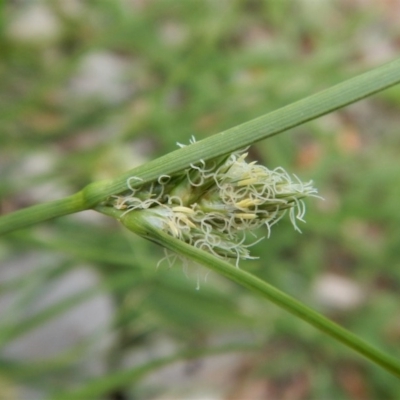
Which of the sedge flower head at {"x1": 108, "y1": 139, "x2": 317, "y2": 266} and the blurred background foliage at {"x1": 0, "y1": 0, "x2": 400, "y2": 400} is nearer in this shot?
the sedge flower head at {"x1": 108, "y1": 139, "x2": 317, "y2": 266}

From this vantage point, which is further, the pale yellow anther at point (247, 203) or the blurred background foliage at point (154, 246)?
the blurred background foliage at point (154, 246)

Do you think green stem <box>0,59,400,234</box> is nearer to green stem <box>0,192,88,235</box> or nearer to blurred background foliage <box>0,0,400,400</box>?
green stem <box>0,192,88,235</box>

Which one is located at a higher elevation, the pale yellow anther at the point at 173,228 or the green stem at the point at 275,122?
the green stem at the point at 275,122

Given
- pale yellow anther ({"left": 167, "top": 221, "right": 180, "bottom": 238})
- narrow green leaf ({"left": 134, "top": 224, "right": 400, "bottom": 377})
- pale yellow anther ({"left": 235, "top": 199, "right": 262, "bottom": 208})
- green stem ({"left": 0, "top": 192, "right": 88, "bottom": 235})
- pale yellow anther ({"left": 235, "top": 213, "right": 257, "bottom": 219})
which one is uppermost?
green stem ({"left": 0, "top": 192, "right": 88, "bottom": 235})

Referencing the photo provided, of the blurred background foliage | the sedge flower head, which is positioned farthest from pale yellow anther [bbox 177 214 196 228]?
the blurred background foliage

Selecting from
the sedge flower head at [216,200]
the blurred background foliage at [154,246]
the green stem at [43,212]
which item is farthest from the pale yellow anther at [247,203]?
the blurred background foliage at [154,246]

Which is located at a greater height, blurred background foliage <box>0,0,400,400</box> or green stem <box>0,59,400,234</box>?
blurred background foliage <box>0,0,400,400</box>

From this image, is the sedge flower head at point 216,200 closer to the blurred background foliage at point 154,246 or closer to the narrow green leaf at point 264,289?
the narrow green leaf at point 264,289

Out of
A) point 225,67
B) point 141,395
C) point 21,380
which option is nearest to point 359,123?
point 225,67
